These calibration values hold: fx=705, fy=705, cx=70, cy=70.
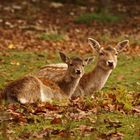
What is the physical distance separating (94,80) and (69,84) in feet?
3.02

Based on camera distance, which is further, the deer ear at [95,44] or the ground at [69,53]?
the deer ear at [95,44]

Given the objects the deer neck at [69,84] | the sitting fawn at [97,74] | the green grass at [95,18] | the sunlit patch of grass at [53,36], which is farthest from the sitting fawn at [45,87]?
the green grass at [95,18]

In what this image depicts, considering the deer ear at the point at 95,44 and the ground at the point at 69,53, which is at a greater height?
the deer ear at the point at 95,44

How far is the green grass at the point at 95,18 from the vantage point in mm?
30788

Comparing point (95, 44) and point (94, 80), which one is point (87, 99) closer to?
point (94, 80)

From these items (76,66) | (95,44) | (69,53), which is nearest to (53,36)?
(69,53)

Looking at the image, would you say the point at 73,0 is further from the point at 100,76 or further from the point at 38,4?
the point at 100,76

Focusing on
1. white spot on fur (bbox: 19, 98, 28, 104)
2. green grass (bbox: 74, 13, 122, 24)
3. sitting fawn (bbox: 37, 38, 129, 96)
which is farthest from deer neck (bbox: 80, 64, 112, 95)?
green grass (bbox: 74, 13, 122, 24)

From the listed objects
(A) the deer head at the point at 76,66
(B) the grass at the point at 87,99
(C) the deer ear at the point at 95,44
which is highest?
(C) the deer ear at the point at 95,44

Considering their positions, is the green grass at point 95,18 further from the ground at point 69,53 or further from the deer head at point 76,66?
the deer head at point 76,66

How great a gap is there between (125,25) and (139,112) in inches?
831

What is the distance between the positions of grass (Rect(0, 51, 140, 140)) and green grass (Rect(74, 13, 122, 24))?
10103 millimetres

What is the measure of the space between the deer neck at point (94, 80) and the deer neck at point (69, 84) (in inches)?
24.0

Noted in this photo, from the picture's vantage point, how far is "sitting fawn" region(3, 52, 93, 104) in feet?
36.9
